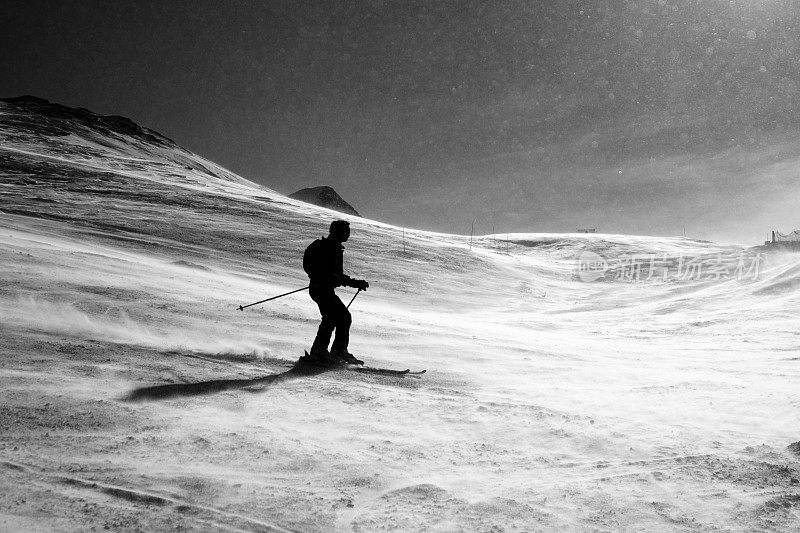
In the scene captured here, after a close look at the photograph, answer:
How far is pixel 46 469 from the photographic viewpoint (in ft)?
10.6

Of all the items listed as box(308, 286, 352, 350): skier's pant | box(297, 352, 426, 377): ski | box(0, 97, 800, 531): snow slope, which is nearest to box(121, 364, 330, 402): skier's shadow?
box(0, 97, 800, 531): snow slope

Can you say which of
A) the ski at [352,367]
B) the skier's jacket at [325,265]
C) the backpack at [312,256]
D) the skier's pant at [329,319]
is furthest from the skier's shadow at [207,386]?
the backpack at [312,256]

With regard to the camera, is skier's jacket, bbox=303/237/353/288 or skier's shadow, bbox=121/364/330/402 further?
skier's jacket, bbox=303/237/353/288

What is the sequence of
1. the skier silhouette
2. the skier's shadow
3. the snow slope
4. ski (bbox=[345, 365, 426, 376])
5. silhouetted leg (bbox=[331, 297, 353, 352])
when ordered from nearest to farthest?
the snow slope < the skier's shadow < ski (bbox=[345, 365, 426, 376]) < the skier silhouette < silhouetted leg (bbox=[331, 297, 353, 352])

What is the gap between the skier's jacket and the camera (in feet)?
23.2

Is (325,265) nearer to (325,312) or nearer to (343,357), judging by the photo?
(325,312)

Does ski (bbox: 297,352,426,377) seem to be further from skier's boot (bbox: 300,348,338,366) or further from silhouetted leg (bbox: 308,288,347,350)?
silhouetted leg (bbox: 308,288,347,350)

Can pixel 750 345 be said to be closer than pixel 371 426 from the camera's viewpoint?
No

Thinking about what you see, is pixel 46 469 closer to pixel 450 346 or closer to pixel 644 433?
pixel 644 433

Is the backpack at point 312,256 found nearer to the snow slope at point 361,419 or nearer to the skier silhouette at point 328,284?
the skier silhouette at point 328,284

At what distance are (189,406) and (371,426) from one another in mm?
1633

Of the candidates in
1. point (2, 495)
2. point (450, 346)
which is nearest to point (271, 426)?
point (2, 495)

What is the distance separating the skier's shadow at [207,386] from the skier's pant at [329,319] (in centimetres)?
55

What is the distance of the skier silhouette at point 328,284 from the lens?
7.08m
